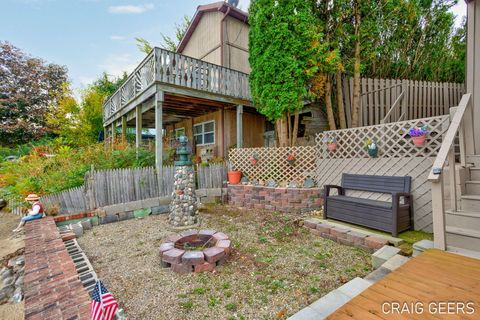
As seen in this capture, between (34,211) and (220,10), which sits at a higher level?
(220,10)

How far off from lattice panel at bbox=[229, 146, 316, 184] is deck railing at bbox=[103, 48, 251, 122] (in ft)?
8.54

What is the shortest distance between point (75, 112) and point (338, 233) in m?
17.3

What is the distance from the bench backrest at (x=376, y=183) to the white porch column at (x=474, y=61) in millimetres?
1194

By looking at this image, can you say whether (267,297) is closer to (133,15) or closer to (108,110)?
(108,110)

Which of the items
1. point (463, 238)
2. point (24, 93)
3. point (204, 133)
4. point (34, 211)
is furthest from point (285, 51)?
point (24, 93)

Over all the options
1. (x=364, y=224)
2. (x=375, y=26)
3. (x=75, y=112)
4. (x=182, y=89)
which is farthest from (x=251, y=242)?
(x=75, y=112)

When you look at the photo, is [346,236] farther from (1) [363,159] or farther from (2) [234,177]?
(2) [234,177]

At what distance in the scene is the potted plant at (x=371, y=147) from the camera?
4.43 meters

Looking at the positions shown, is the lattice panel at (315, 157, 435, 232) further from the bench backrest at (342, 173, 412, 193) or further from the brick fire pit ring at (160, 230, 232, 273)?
the brick fire pit ring at (160, 230, 232, 273)

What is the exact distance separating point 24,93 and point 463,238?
29.3 m

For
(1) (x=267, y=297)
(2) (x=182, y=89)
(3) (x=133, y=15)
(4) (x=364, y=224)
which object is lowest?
(1) (x=267, y=297)

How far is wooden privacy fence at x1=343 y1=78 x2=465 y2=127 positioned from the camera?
6.94 m

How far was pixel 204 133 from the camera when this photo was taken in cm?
1057

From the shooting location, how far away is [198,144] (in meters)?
10.9
